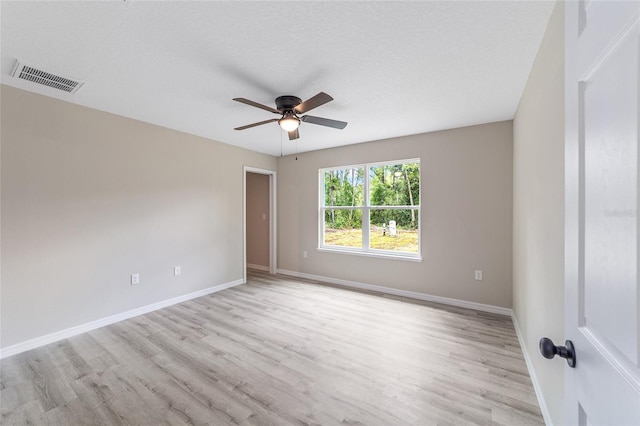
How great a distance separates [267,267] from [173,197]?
270cm

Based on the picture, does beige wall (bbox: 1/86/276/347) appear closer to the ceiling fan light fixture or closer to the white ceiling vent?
the white ceiling vent

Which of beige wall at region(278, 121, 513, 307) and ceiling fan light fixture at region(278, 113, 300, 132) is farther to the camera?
beige wall at region(278, 121, 513, 307)

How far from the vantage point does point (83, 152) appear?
9.52 ft

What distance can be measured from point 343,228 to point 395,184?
4.09ft

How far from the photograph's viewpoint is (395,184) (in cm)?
425

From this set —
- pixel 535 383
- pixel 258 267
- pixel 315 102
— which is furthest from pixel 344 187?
pixel 535 383

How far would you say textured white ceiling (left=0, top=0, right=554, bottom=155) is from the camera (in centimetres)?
157

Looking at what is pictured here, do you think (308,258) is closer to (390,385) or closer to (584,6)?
(390,385)

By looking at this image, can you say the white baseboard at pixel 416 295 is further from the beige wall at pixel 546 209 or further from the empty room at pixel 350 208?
the beige wall at pixel 546 209

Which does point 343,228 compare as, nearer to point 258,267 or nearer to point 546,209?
point 258,267

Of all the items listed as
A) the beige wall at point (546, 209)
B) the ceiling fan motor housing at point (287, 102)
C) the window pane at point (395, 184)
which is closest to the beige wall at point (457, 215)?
the window pane at point (395, 184)

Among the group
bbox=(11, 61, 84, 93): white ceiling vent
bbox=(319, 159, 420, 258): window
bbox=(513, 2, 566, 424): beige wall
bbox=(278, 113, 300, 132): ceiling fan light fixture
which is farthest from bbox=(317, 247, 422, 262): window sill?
bbox=(11, 61, 84, 93): white ceiling vent

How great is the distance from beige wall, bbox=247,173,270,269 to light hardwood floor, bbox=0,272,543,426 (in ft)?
8.56

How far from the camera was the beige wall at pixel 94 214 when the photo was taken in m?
2.49
